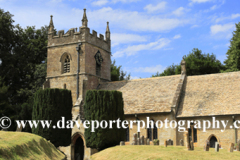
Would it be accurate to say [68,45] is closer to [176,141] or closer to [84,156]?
[84,156]

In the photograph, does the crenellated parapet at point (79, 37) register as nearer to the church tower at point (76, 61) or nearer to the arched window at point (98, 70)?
the church tower at point (76, 61)

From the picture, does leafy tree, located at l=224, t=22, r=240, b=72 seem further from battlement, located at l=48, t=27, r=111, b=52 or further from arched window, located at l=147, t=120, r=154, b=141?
battlement, located at l=48, t=27, r=111, b=52

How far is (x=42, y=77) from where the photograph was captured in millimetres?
41500

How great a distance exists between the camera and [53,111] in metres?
27.4

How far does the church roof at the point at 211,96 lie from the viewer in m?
26.2

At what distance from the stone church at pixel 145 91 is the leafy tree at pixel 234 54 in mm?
9423

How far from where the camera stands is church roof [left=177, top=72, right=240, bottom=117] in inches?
1030

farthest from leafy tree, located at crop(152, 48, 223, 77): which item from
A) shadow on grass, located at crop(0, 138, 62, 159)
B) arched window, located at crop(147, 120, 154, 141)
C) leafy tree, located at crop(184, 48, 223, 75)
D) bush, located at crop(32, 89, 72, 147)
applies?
shadow on grass, located at crop(0, 138, 62, 159)

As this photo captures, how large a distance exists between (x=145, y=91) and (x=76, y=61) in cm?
913

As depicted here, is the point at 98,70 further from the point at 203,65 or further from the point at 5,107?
the point at 203,65

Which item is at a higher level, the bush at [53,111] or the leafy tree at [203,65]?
the leafy tree at [203,65]

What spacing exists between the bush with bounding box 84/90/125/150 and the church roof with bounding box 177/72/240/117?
5.87m

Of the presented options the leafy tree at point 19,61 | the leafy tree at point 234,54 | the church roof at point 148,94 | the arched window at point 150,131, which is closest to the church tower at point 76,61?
the church roof at point 148,94

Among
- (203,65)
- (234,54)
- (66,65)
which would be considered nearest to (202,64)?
(203,65)
